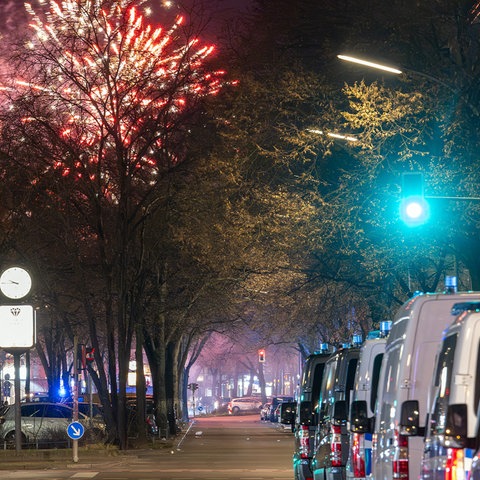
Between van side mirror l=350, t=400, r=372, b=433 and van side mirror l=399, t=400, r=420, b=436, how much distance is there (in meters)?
2.73

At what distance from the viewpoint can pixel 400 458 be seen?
40.3 ft

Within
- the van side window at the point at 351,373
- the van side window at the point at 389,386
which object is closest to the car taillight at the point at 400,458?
the van side window at the point at 389,386

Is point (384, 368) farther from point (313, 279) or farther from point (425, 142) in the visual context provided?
point (313, 279)

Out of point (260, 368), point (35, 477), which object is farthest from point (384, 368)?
point (260, 368)

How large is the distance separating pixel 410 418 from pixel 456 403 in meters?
2.72

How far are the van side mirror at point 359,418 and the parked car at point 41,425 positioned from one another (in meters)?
28.5

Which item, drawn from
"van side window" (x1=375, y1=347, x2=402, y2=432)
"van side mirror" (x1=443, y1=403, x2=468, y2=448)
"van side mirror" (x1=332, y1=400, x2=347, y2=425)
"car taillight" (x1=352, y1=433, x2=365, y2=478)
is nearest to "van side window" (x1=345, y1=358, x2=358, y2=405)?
"van side mirror" (x1=332, y1=400, x2=347, y2=425)

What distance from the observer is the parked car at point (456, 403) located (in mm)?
8703

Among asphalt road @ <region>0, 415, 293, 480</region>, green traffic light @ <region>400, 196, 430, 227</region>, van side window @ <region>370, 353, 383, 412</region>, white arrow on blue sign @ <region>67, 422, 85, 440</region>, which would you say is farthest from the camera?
white arrow on blue sign @ <region>67, 422, 85, 440</region>

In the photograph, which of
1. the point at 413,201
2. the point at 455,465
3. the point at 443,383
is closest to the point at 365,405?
the point at 443,383

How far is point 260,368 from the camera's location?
474 feet

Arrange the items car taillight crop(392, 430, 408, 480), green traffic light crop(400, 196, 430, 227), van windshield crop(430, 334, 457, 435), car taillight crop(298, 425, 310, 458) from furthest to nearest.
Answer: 1. green traffic light crop(400, 196, 430, 227)
2. car taillight crop(298, 425, 310, 458)
3. car taillight crop(392, 430, 408, 480)
4. van windshield crop(430, 334, 457, 435)

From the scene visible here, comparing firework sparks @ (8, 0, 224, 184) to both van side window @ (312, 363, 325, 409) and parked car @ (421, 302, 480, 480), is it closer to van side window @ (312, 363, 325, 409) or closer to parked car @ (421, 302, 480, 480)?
van side window @ (312, 363, 325, 409)

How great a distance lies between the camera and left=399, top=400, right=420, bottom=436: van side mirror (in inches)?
458
